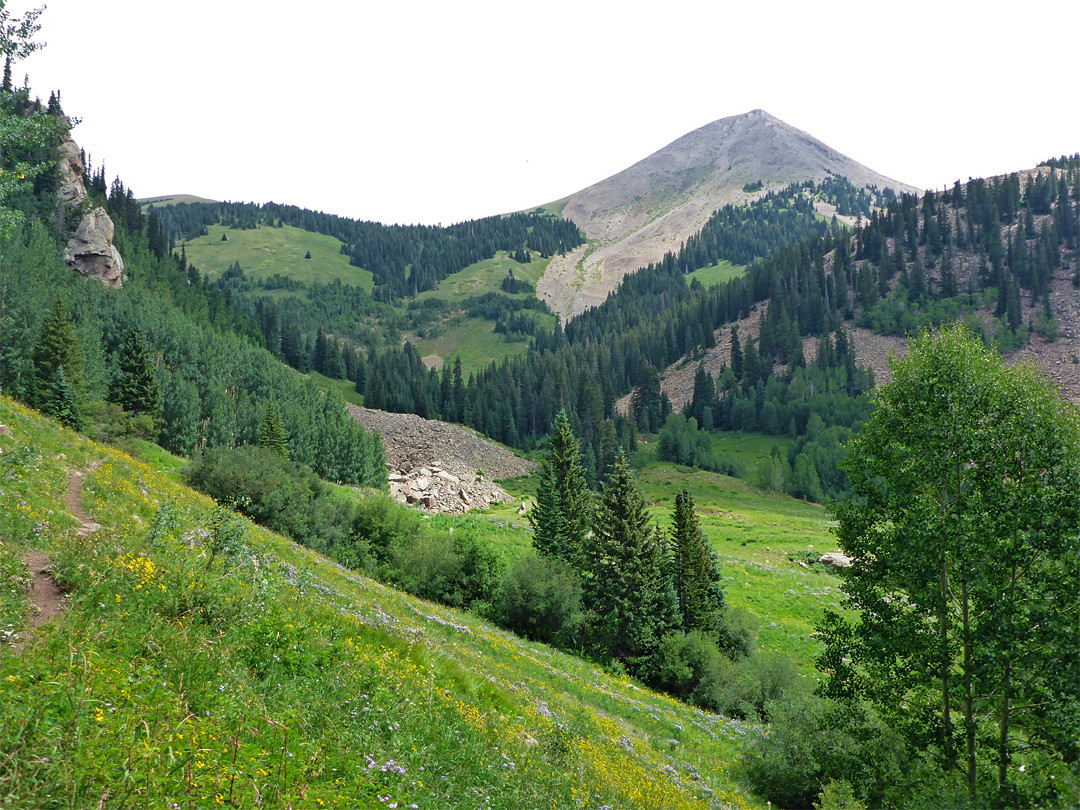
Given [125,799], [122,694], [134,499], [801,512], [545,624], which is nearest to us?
[125,799]

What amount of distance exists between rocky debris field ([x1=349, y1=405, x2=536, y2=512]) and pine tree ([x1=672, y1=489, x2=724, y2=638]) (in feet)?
150

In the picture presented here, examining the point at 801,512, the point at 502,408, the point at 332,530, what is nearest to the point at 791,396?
the point at 801,512

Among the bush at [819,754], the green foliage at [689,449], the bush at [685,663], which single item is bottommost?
the green foliage at [689,449]

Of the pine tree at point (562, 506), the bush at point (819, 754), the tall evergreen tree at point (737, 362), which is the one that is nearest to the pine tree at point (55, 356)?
the pine tree at point (562, 506)

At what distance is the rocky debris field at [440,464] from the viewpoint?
8562 centimetres

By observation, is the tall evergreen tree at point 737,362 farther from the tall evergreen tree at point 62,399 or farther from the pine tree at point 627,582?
the tall evergreen tree at point 62,399

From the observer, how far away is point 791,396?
174000 millimetres

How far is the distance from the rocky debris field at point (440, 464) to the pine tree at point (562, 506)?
34977mm

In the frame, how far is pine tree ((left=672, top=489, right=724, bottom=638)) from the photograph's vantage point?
3950cm

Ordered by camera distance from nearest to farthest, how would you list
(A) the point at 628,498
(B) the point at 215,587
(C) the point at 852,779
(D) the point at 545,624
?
(B) the point at 215,587
(C) the point at 852,779
(D) the point at 545,624
(A) the point at 628,498

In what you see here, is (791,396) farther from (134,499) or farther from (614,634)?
(134,499)

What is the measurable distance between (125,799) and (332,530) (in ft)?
113

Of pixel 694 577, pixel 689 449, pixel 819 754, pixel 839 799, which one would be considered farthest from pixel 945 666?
pixel 689 449

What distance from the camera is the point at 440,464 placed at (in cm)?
10475
